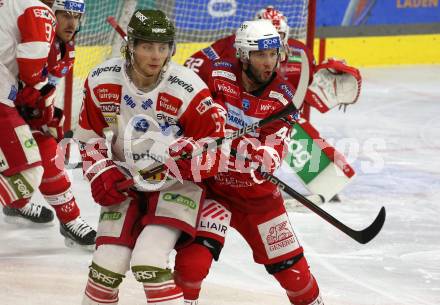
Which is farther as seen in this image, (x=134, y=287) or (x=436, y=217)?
(x=436, y=217)

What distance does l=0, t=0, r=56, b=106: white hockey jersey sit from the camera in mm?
3971

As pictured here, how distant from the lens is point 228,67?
3354 mm

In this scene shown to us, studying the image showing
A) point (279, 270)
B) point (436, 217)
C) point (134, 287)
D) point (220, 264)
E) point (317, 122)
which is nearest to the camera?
point (279, 270)

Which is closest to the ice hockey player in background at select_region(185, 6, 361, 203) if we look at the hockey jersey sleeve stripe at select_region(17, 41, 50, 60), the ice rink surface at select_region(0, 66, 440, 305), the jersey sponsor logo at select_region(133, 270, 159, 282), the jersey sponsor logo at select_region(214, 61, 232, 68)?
the ice rink surface at select_region(0, 66, 440, 305)

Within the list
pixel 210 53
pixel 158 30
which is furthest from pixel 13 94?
pixel 158 30

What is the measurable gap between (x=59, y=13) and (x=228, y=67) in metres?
1.24

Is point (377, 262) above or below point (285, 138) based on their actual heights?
below

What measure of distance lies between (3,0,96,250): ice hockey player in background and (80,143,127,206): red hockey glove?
130 cm

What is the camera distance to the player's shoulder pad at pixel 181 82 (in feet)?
9.76

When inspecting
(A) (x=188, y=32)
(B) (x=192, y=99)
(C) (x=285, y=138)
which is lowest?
(A) (x=188, y=32)

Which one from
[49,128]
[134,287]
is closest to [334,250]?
[134,287]

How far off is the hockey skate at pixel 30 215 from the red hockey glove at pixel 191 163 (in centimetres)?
191

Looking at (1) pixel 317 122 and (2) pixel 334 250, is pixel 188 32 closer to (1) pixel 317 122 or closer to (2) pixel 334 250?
(1) pixel 317 122

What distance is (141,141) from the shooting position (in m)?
3.07
